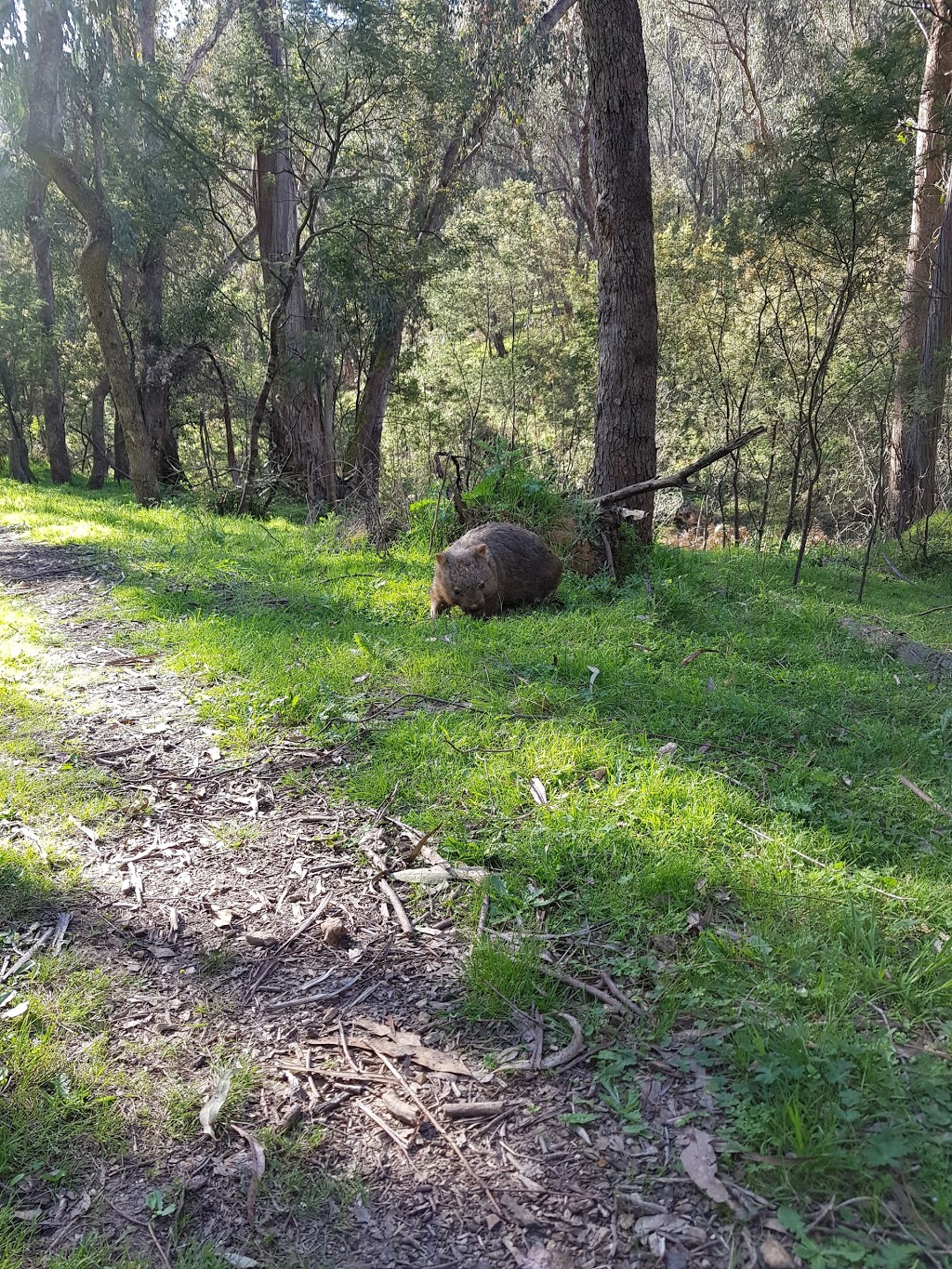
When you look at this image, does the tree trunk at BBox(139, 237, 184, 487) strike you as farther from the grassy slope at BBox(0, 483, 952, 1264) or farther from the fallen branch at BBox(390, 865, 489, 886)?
the fallen branch at BBox(390, 865, 489, 886)

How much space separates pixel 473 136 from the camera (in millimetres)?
14188

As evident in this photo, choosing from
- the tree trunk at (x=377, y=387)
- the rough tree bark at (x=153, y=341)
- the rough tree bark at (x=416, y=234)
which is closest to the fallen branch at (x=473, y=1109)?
the rough tree bark at (x=416, y=234)

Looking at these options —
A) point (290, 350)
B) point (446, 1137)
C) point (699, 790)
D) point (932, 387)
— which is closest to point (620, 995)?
point (446, 1137)

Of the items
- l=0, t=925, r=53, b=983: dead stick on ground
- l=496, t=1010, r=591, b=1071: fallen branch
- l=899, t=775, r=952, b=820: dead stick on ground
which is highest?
l=899, t=775, r=952, b=820: dead stick on ground

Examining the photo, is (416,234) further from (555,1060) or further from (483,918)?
(555,1060)

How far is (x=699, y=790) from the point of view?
11.2 ft

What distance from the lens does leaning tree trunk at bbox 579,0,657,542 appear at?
7113 mm

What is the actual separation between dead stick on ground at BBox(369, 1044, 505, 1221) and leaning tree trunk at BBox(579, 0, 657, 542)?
5.95m

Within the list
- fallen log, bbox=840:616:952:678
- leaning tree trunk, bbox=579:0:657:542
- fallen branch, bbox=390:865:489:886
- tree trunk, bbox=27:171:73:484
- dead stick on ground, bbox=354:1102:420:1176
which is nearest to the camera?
dead stick on ground, bbox=354:1102:420:1176

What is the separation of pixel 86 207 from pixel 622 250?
8576mm

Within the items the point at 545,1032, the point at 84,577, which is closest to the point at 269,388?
the point at 84,577

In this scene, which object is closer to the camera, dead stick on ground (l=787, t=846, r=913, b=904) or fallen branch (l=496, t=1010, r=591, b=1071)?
fallen branch (l=496, t=1010, r=591, b=1071)

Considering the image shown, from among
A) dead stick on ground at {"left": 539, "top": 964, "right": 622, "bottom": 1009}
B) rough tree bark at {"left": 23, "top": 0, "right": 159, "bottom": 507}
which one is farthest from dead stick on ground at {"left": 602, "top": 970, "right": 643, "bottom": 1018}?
rough tree bark at {"left": 23, "top": 0, "right": 159, "bottom": 507}

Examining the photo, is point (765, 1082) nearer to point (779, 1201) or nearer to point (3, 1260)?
point (779, 1201)
